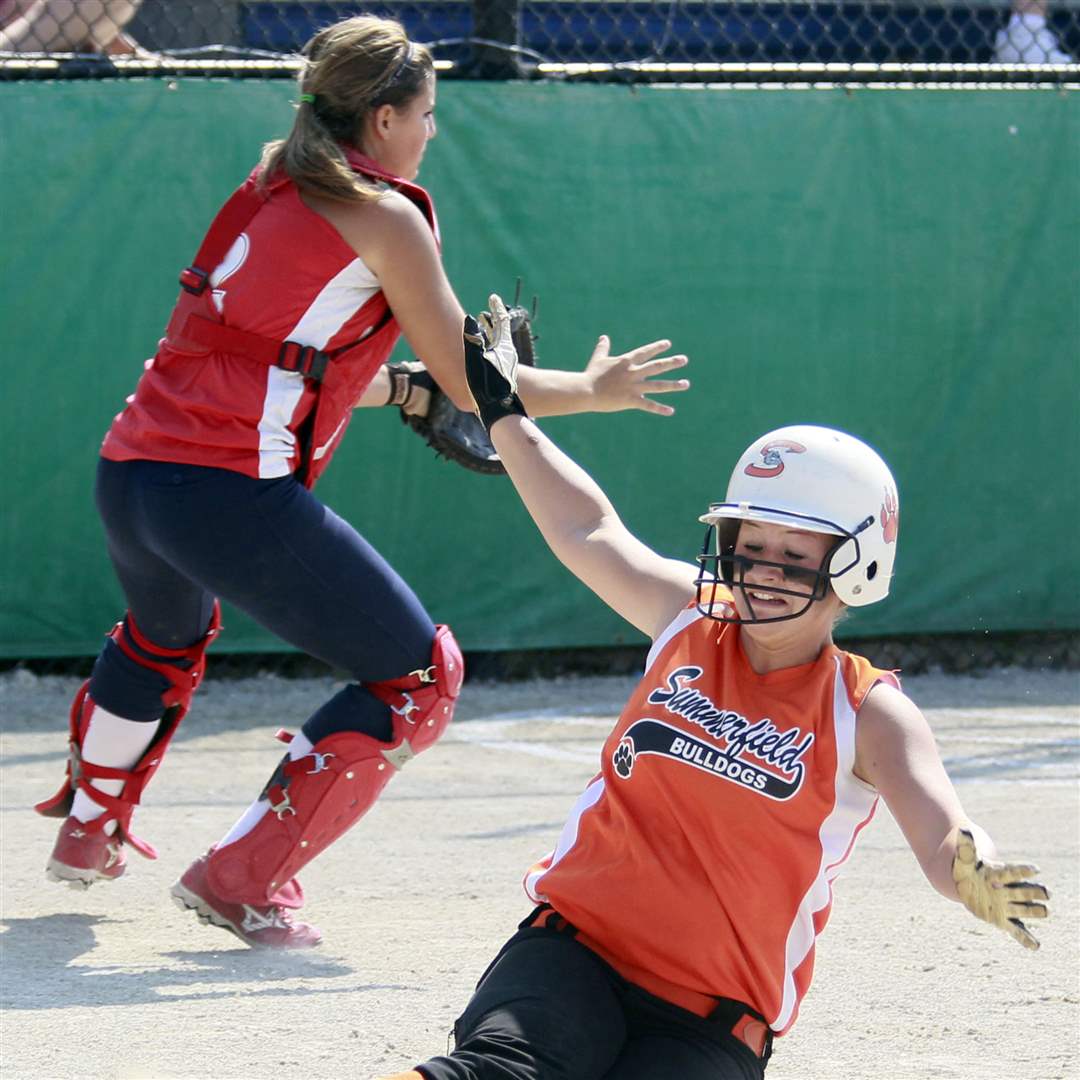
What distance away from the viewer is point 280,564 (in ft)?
12.3

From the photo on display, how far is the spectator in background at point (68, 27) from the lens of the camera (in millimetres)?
6641

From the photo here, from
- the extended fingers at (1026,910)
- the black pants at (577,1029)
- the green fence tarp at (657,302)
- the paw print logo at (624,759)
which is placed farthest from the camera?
the green fence tarp at (657,302)

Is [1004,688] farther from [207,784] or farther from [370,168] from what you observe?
[370,168]

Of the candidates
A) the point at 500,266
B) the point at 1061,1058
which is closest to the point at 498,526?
the point at 500,266

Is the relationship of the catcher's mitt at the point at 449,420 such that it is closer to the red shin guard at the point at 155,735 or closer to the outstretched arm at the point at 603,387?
the outstretched arm at the point at 603,387

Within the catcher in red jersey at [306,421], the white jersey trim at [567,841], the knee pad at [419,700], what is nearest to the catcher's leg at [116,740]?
the catcher in red jersey at [306,421]

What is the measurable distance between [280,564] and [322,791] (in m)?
0.51

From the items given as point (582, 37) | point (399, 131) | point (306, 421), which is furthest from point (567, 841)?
point (582, 37)

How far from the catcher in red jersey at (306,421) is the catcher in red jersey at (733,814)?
3.14ft

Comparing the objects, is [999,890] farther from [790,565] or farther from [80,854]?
[80,854]

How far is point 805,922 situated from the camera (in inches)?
105

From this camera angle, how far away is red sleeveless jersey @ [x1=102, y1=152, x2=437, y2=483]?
3773mm

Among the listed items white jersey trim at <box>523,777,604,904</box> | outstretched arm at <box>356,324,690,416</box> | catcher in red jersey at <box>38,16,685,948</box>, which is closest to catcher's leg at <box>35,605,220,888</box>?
catcher in red jersey at <box>38,16,685,948</box>

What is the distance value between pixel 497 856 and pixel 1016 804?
1.63 metres
